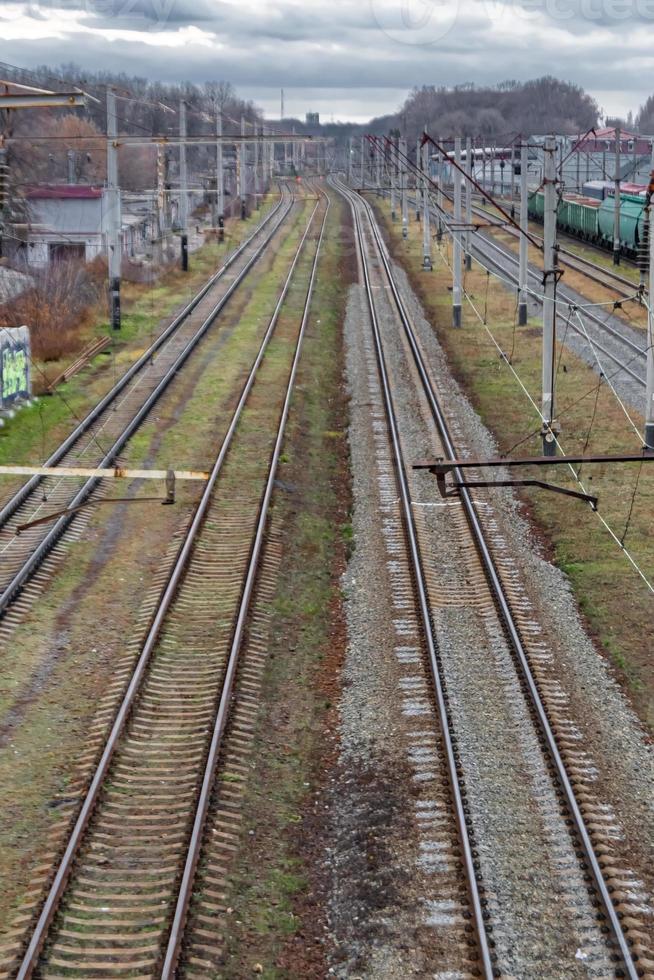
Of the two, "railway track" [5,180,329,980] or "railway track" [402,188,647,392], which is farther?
"railway track" [402,188,647,392]

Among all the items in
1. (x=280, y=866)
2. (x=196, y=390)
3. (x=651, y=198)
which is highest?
(x=651, y=198)

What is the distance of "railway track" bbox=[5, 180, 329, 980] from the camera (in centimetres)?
897

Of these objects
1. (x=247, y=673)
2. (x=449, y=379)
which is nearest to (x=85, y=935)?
(x=247, y=673)

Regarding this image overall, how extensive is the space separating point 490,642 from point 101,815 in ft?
19.3

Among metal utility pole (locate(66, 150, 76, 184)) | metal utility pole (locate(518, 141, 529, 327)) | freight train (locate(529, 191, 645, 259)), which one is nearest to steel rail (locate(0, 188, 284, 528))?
metal utility pole (locate(518, 141, 529, 327))

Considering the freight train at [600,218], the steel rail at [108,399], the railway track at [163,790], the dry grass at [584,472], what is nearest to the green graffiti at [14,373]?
the steel rail at [108,399]

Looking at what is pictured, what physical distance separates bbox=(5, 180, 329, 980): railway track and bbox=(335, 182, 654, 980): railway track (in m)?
2.21

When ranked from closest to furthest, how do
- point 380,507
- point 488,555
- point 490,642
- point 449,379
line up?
point 490,642, point 488,555, point 380,507, point 449,379

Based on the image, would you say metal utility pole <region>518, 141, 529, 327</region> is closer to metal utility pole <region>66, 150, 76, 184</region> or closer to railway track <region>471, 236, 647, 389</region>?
railway track <region>471, 236, 647, 389</region>

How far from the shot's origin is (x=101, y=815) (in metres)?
10.8

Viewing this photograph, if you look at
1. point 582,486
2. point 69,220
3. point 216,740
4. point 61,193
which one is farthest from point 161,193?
point 216,740

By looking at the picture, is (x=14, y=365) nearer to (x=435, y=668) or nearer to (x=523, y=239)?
(x=435, y=668)

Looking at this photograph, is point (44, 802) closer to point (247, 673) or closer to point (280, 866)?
point (280, 866)

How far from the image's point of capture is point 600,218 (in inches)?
2339
